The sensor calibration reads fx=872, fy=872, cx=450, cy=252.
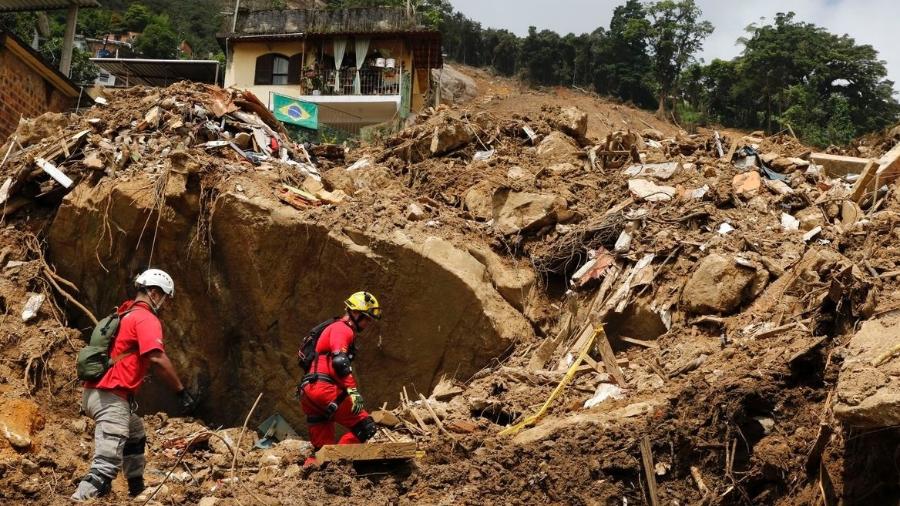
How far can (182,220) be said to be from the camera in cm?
1004

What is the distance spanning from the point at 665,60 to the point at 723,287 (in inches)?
1290

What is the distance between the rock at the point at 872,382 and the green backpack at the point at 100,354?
4.91m

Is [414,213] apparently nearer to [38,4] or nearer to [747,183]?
[747,183]

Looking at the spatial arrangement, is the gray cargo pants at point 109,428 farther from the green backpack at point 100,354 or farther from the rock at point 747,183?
the rock at point 747,183

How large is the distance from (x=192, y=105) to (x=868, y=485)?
929 centimetres

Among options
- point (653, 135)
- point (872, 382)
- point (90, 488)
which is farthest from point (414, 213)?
point (872, 382)

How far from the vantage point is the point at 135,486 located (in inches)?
260

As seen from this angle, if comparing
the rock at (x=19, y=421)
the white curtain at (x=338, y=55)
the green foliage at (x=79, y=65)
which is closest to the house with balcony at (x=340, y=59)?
the white curtain at (x=338, y=55)

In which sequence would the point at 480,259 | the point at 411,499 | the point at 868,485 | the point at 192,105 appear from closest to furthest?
the point at 868,485, the point at 411,499, the point at 480,259, the point at 192,105

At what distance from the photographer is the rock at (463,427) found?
7715mm

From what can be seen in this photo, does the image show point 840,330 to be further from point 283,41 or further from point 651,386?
point 283,41

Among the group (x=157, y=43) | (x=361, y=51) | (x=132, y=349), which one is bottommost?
(x=132, y=349)

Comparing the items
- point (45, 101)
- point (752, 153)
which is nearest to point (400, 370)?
point (752, 153)

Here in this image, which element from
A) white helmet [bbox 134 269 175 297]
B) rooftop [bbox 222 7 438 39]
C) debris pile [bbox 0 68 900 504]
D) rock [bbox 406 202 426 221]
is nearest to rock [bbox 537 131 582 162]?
debris pile [bbox 0 68 900 504]
